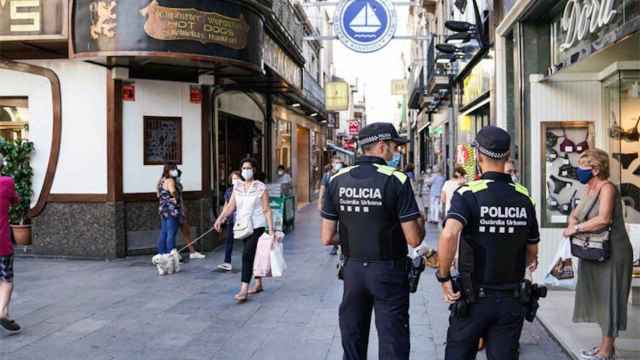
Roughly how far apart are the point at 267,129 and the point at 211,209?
658cm

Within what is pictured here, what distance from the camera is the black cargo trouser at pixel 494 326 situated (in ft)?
12.3

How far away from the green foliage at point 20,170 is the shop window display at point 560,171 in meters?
9.03

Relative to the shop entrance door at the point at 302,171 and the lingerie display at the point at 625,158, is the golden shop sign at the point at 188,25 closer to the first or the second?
the lingerie display at the point at 625,158

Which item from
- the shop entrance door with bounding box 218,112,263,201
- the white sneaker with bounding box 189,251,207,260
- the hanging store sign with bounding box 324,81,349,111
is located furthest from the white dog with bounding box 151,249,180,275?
the hanging store sign with bounding box 324,81,349,111

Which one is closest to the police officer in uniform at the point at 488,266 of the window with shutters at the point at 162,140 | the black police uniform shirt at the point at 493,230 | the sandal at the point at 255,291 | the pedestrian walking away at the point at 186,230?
the black police uniform shirt at the point at 493,230

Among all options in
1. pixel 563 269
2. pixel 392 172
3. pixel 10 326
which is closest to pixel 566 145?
pixel 563 269

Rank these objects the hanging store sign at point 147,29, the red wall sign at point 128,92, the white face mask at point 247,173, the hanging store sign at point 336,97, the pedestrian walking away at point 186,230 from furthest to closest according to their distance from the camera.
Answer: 1. the hanging store sign at point 336,97
2. the red wall sign at point 128,92
3. the pedestrian walking away at point 186,230
4. the hanging store sign at point 147,29
5. the white face mask at point 247,173

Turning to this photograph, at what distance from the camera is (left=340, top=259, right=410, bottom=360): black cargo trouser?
4184 millimetres

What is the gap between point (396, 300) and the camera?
→ 4.21m

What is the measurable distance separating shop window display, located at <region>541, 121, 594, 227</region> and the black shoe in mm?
6509

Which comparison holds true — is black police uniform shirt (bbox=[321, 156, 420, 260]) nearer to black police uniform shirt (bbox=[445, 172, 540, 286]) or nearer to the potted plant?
black police uniform shirt (bbox=[445, 172, 540, 286])

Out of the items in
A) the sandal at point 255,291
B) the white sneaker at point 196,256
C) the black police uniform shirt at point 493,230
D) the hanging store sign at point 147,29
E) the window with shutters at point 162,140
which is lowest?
the sandal at point 255,291

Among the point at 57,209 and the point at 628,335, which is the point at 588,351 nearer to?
the point at 628,335

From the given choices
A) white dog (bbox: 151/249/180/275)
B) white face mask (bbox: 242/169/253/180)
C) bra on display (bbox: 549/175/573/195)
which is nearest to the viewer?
white face mask (bbox: 242/169/253/180)
